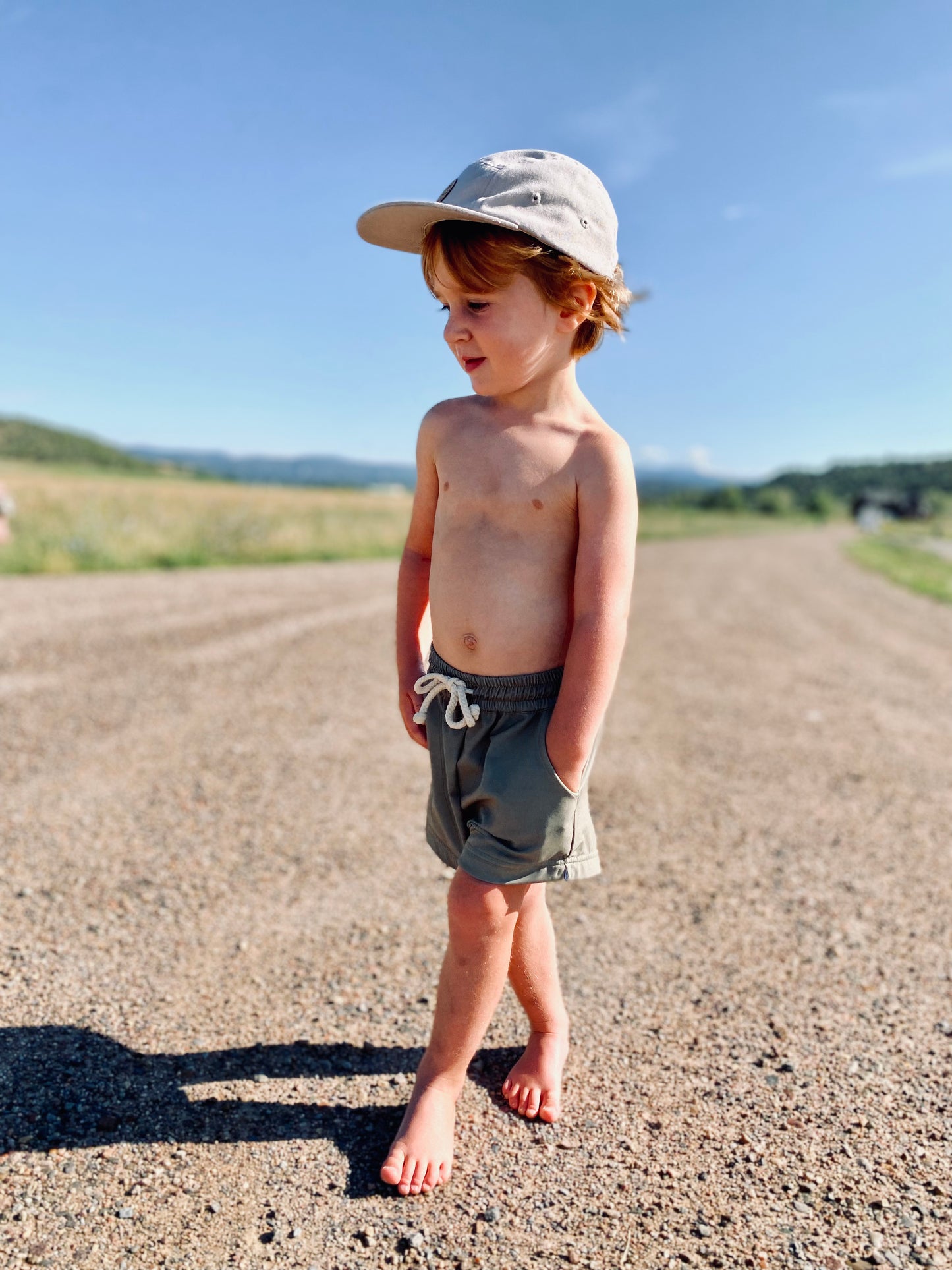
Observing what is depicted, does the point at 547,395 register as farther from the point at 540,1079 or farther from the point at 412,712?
Result: the point at 540,1079

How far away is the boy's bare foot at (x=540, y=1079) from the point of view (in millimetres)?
2027

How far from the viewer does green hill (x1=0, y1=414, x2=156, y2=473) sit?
99.7 m

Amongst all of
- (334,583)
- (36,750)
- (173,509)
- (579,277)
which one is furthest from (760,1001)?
(173,509)

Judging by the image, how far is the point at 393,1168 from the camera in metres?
1.79

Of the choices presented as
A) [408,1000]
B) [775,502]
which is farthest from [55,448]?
[408,1000]

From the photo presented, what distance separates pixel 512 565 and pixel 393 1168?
125 cm

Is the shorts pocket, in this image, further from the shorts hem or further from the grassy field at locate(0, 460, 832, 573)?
the grassy field at locate(0, 460, 832, 573)

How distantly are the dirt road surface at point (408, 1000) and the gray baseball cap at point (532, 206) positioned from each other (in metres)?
1.89

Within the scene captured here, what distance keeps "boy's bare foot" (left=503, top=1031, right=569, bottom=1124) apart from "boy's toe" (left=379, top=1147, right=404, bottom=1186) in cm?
34

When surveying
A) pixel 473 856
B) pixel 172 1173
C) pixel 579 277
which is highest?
pixel 579 277

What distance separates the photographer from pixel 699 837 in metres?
3.80

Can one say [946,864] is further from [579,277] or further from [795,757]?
[579,277]

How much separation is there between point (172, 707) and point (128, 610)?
11.4 ft

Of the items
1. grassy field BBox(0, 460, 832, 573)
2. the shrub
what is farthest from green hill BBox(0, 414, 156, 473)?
grassy field BBox(0, 460, 832, 573)
